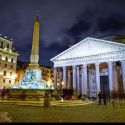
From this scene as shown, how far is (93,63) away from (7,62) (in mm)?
21794

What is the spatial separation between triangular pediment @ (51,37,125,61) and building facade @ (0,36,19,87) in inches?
507

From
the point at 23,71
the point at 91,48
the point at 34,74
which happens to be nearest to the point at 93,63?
the point at 91,48

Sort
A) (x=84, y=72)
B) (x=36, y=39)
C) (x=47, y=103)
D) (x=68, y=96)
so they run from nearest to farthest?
(x=47, y=103) → (x=36, y=39) → (x=68, y=96) → (x=84, y=72)

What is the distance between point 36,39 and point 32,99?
6.88 m

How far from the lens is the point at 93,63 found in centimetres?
4403

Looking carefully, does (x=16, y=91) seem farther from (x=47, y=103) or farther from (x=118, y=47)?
(x=118, y=47)

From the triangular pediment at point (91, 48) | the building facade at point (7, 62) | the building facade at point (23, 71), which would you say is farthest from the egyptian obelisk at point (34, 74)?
the building facade at point (23, 71)

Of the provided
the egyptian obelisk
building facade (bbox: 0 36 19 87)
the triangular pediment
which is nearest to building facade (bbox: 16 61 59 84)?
building facade (bbox: 0 36 19 87)

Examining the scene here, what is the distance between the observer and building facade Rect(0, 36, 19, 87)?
159ft

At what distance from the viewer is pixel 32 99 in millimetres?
20969

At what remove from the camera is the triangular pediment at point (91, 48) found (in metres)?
41.3

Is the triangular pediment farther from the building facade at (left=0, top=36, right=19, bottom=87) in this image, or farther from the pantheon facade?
the building facade at (left=0, top=36, right=19, bottom=87)

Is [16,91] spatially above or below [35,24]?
below

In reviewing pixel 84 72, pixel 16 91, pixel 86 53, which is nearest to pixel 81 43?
pixel 86 53
